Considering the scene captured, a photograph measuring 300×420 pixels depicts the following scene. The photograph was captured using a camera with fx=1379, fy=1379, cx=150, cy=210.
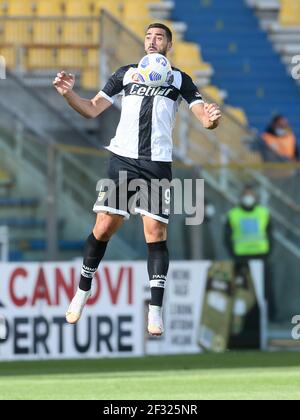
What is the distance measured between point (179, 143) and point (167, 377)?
6.17m

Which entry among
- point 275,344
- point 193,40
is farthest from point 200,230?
point 193,40

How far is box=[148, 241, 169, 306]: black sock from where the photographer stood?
991 cm

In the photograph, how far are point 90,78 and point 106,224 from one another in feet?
26.5

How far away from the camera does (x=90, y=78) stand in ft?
58.2

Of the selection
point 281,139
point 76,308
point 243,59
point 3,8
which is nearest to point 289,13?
point 243,59

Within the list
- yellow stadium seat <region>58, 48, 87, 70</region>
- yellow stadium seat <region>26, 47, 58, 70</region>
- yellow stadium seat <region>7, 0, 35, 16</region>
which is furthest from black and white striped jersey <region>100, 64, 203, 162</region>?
yellow stadium seat <region>7, 0, 35, 16</region>

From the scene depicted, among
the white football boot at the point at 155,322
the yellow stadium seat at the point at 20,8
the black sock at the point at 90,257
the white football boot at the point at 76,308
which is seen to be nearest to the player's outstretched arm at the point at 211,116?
the black sock at the point at 90,257

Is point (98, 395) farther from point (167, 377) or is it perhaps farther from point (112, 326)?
point (112, 326)

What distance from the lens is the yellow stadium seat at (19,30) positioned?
17656 mm

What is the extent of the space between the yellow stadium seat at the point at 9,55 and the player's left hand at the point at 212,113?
333 inches

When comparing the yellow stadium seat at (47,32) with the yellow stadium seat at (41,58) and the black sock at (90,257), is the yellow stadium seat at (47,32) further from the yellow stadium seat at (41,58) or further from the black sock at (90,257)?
the black sock at (90,257)

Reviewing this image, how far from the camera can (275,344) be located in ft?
50.7

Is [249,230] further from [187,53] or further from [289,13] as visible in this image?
[289,13]
